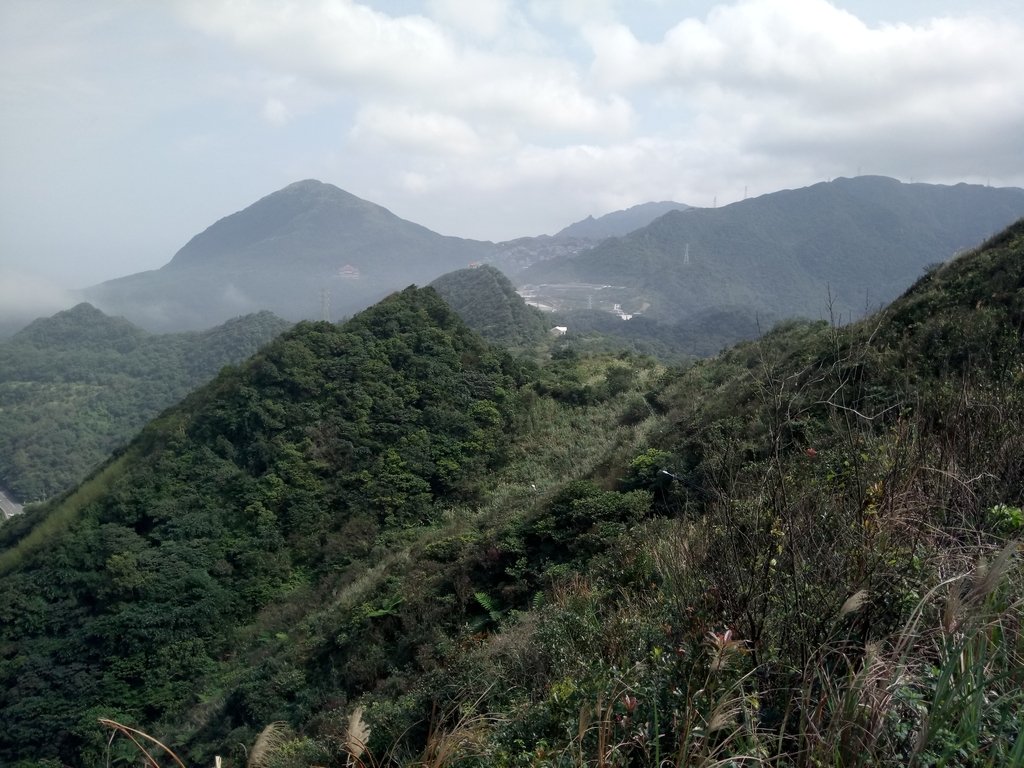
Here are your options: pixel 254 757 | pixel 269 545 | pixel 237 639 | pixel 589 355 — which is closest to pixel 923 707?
pixel 254 757

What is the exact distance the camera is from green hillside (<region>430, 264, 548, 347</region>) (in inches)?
1847

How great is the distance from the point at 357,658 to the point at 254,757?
6260mm

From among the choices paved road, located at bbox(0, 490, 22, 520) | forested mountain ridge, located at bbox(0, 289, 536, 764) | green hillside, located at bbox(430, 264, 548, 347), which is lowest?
paved road, located at bbox(0, 490, 22, 520)

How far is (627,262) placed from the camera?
131000mm

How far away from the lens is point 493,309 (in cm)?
5366

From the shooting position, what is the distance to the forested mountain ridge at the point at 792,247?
119562 millimetres

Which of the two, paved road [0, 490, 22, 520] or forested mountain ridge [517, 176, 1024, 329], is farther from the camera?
forested mountain ridge [517, 176, 1024, 329]

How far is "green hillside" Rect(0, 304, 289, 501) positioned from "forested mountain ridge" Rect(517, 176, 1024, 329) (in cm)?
5986

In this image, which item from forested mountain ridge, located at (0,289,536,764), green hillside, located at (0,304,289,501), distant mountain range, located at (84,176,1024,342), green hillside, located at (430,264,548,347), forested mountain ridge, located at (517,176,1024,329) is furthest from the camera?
forested mountain ridge, located at (517,176,1024,329)

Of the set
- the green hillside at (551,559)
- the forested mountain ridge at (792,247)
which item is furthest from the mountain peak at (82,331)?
the green hillside at (551,559)

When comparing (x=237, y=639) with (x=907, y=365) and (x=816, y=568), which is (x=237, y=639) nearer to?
(x=907, y=365)

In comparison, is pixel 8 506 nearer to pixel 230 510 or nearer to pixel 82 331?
pixel 230 510

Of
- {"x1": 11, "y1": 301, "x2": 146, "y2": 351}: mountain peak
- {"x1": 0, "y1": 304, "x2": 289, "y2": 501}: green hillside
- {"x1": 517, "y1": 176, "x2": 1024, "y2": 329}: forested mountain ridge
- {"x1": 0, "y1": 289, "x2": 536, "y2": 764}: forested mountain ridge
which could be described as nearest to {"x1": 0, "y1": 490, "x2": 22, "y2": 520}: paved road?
{"x1": 0, "y1": 304, "x2": 289, "y2": 501}: green hillside

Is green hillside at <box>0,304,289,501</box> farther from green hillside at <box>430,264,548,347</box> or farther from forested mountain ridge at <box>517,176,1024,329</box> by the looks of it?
forested mountain ridge at <box>517,176,1024,329</box>
